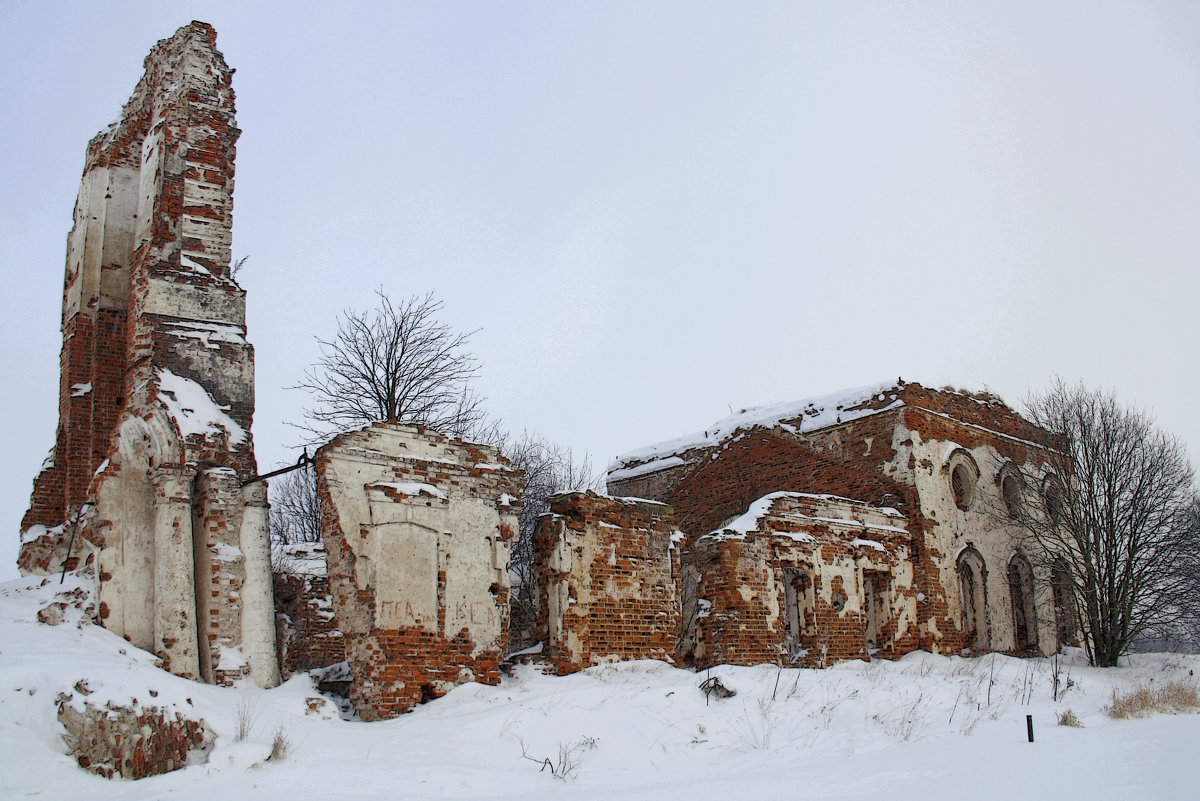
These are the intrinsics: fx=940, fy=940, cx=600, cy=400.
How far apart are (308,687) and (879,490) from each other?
10726 mm

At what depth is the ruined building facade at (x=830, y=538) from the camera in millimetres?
11766

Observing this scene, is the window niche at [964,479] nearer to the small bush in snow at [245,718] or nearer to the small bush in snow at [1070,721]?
the small bush in snow at [1070,721]

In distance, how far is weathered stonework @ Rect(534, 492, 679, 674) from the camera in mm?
11039

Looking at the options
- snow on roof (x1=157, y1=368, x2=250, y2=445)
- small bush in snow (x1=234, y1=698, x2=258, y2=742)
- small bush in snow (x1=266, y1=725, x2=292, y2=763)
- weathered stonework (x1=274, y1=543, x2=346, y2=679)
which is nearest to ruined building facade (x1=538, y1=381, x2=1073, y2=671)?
small bush in snow (x1=234, y1=698, x2=258, y2=742)

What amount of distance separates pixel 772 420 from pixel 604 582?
787cm

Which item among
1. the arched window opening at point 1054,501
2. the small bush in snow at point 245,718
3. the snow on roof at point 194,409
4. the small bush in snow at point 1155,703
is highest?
the snow on roof at point 194,409

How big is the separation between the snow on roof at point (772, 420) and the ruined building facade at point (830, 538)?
0.04 m

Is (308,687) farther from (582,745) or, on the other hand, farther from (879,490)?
(879,490)

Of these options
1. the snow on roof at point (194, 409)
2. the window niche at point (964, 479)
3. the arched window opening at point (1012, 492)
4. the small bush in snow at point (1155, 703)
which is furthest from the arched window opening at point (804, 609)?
the snow on roof at point (194, 409)

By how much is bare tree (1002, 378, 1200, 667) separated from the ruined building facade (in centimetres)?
37

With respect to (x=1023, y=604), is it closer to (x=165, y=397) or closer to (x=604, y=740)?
(x=604, y=740)

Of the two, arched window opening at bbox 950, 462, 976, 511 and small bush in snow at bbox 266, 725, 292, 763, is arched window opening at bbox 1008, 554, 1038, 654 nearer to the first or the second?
arched window opening at bbox 950, 462, 976, 511

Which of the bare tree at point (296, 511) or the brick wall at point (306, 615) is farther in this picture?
the bare tree at point (296, 511)

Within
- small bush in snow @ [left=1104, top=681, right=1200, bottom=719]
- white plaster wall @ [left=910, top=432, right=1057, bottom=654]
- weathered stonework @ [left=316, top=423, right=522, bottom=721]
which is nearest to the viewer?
weathered stonework @ [left=316, top=423, right=522, bottom=721]
